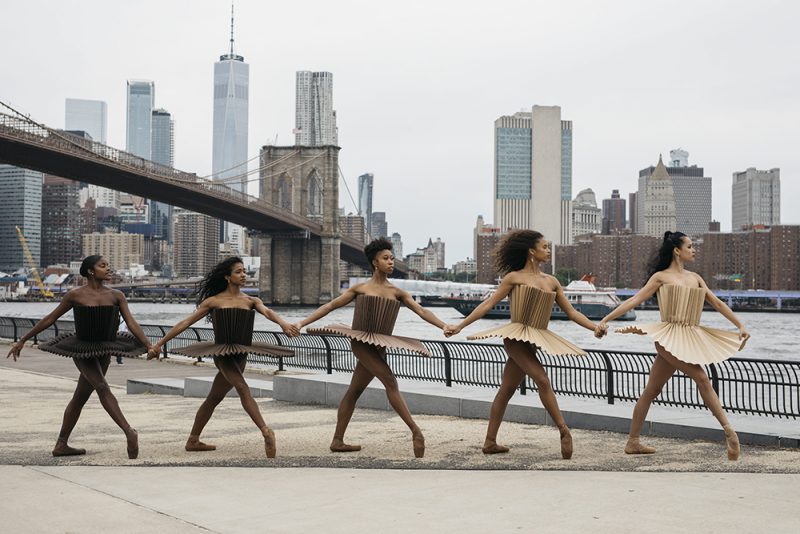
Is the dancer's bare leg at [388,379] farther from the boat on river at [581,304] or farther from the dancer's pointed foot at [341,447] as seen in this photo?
the boat on river at [581,304]

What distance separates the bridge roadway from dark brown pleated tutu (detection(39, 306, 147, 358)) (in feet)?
167

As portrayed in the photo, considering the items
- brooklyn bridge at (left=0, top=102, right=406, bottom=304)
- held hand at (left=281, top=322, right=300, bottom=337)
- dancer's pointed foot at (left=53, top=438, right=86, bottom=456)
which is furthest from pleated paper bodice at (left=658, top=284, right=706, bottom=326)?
brooklyn bridge at (left=0, top=102, right=406, bottom=304)

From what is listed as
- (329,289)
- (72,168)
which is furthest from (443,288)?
(72,168)

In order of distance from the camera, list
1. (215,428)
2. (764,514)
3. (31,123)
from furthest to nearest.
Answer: (31,123)
(215,428)
(764,514)

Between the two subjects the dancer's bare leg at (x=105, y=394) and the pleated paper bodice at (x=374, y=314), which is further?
the pleated paper bodice at (x=374, y=314)

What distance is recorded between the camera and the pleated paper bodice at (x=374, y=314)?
8.11 m

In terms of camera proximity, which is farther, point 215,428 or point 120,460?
Answer: point 215,428

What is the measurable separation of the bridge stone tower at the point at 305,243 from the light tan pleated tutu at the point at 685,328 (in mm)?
85792

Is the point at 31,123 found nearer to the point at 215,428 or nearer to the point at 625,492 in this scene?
the point at 215,428

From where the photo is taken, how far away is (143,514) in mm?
5812

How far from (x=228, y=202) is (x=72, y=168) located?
43.4 ft

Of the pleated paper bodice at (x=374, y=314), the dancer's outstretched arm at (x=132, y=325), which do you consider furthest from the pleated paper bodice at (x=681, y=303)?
the dancer's outstretched arm at (x=132, y=325)

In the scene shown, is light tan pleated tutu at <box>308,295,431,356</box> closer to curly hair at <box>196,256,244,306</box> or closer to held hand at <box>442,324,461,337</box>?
held hand at <box>442,324,461,337</box>

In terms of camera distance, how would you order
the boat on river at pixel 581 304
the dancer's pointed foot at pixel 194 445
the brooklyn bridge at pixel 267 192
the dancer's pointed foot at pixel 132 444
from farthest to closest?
the boat on river at pixel 581 304 < the brooklyn bridge at pixel 267 192 < the dancer's pointed foot at pixel 194 445 < the dancer's pointed foot at pixel 132 444
